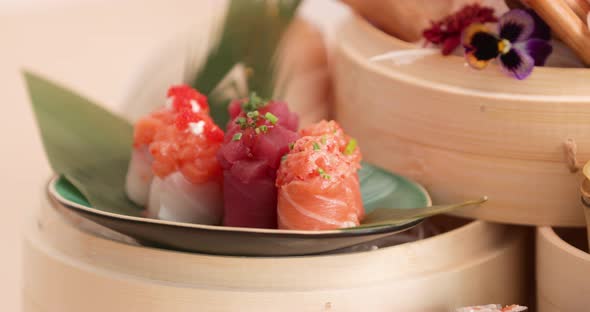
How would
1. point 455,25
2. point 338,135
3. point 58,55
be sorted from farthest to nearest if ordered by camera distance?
point 58,55 → point 455,25 → point 338,135

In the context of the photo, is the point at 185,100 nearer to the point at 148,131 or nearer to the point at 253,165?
the point at 148,131

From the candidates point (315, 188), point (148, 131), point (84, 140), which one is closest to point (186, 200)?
point (148, 131)

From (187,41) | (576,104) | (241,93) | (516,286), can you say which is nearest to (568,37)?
(576,104)

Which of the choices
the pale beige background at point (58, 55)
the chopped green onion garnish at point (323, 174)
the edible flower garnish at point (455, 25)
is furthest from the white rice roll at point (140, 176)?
the pale beige background at point (58, 55)

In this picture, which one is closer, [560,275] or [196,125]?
[560,275]

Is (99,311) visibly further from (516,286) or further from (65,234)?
(516,286)

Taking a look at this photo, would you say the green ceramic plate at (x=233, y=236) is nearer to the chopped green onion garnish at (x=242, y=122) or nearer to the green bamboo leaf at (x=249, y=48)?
the chopped green onion garnish at (x=242, y=122)
